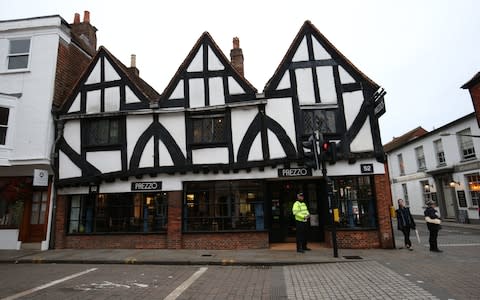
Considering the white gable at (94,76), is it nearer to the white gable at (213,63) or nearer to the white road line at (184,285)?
the white gable at (213,63)

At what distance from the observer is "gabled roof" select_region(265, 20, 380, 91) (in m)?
11.6

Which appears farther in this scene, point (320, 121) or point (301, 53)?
point (301, 53)

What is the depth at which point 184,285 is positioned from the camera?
21.2 feet

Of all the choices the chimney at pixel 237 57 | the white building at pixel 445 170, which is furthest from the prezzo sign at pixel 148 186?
the white building at pixel 445 170

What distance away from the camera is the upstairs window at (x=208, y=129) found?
11742 millimetres

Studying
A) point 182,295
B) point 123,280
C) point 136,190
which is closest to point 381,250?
point 182,295

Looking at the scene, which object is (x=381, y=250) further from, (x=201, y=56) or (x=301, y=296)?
(x=201, y=56)

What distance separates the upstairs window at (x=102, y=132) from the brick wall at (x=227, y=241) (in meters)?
5.14

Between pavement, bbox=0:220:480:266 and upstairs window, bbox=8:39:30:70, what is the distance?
25.4 ft

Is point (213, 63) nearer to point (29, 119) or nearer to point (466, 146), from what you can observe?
point (29, 119)

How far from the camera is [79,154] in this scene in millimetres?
12188

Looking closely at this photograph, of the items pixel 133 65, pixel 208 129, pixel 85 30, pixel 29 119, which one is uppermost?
pixel 85 30

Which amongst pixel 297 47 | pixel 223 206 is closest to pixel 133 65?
pixel 297 47

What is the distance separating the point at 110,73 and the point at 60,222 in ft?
21.4
